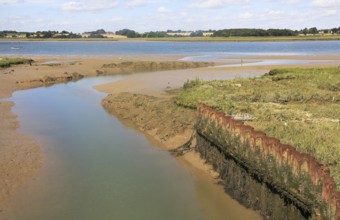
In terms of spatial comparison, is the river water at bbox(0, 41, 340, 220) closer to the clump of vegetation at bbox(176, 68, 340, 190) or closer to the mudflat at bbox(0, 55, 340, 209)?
the mudflat at bbox(0, 55, 340, 209)

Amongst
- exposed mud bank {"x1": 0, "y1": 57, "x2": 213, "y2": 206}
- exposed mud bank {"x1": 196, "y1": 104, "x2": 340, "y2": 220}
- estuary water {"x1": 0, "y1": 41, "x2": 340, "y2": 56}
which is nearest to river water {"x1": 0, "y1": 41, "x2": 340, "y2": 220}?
exposed mud bank {"x1": 0, "y1": 57, "x2": 213, "y2": 206}

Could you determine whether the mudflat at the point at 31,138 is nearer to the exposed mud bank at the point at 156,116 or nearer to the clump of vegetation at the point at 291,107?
the exposed mud bank at the point at 156,116

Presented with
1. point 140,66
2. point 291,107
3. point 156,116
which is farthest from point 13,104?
point 140,66

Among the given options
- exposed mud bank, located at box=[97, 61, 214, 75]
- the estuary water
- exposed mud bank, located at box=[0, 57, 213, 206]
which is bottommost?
A: the estuary water

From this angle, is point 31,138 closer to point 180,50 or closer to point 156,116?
point 156,116

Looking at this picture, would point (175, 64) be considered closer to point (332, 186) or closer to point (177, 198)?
point (177, 198)

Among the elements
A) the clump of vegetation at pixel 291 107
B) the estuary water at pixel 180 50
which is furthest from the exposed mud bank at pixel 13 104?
the estuary water at pixel 180 50
